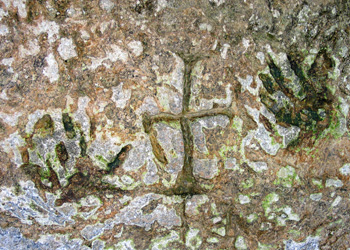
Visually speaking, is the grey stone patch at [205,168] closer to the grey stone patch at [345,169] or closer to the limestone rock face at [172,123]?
the limestone rock face at [172,123]

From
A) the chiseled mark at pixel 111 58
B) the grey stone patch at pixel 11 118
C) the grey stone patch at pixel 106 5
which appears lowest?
the grey stone patch at pixel 11 118

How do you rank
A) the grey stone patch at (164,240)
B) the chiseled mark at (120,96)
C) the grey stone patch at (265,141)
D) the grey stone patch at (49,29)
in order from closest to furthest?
the grey stone patch at (49,29)
the chiseled mark at (120,96)
the grey stone patch at (265,141)
the grey stone patch at (164,240)

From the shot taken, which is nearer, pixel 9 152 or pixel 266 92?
pixel 9 152

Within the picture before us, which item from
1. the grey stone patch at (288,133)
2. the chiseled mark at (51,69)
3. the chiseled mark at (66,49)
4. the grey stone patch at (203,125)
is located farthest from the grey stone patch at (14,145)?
the grey stone patch at (288,133)

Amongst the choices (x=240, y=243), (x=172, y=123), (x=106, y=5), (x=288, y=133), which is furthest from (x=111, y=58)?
(x=240, y=243)

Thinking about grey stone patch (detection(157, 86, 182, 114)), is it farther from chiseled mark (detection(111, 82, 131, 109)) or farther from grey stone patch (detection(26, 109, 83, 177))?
grey stone patch (detection(26, 109, 83, 177))

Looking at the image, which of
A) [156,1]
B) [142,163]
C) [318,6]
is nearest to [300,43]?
[318,6]

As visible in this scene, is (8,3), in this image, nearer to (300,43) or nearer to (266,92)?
(266,92)
